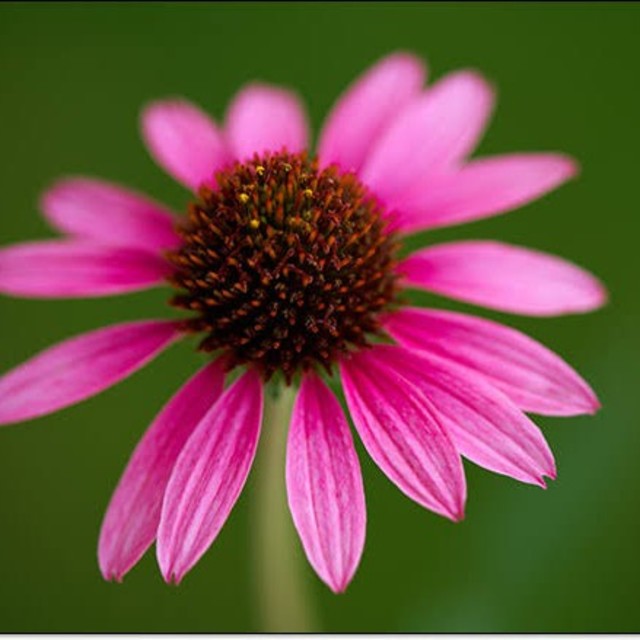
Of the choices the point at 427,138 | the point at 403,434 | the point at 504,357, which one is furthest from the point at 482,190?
the point at 403,434

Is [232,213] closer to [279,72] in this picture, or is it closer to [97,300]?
[97,300]

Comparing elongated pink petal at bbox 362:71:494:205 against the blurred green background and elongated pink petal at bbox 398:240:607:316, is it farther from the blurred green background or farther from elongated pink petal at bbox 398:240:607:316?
the blurred green background

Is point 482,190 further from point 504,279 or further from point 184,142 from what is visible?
point 184,142

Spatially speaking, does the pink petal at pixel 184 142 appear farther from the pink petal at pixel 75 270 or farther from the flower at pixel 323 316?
the pink petal at pixel 75 270

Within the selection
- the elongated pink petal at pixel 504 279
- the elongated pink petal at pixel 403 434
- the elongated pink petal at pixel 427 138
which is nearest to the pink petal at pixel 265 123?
the elongated pink petal at pixel 427 138

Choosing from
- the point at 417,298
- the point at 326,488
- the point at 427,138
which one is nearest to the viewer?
the point at 326,488

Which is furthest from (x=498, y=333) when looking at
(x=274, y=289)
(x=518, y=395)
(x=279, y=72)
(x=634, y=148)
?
(x=279, y=72)
